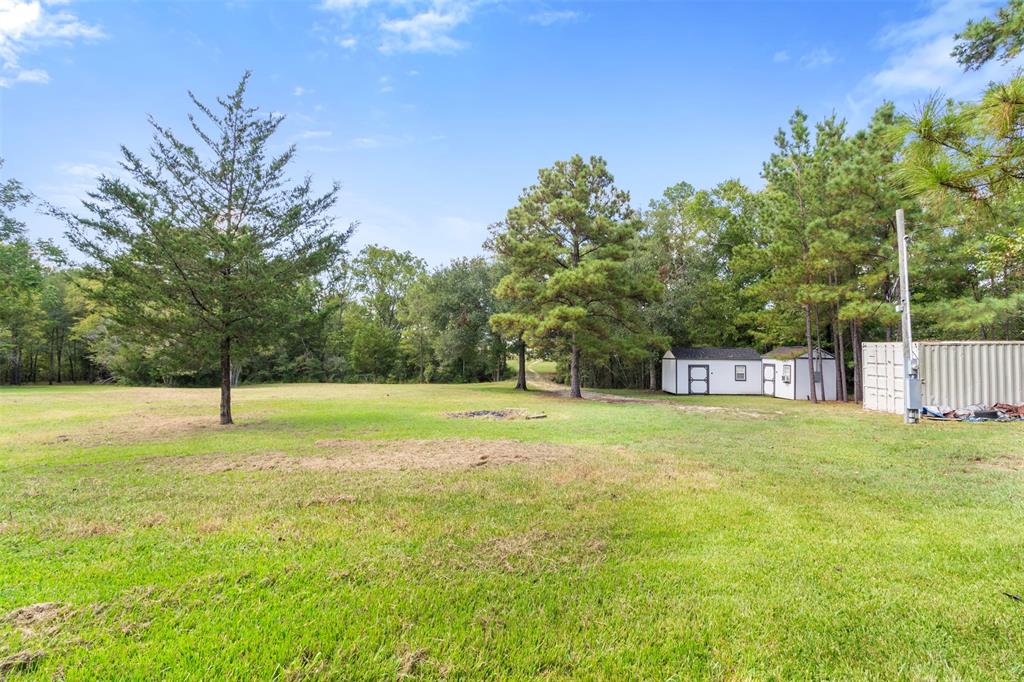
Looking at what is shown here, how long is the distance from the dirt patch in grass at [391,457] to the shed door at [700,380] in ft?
63.0

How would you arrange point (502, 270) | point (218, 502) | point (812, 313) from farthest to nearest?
point (502, 270), point (812, 313), point (218, 502)

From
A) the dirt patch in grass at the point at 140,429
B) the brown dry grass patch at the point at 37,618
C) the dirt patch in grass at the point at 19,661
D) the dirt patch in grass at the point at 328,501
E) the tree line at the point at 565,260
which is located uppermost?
the tree line at the point at 565,260

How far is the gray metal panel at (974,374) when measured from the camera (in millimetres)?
12125

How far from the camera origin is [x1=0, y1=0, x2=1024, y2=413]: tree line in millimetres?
5852

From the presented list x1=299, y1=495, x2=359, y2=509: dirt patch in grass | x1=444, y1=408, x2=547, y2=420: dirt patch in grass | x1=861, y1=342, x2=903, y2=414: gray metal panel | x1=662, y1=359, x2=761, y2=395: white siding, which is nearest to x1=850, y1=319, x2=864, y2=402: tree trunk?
x1=861, y1=342, x2=903, y2=414: gray metal panel

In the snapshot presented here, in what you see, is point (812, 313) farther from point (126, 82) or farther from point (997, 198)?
point (126, 82)

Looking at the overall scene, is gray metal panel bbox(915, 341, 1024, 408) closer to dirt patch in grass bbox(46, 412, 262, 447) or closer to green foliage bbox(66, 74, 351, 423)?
green foliage bbox(66, 74, 351, 423)

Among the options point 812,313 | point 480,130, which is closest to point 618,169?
point 480,130

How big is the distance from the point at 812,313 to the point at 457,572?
925 inches

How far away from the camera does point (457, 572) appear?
3064mm

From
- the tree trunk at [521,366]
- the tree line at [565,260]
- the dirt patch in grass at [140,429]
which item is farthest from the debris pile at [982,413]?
the tree trunk at [521,366]

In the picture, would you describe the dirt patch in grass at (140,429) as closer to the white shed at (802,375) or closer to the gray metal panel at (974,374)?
the gray metal panel at (974,374)

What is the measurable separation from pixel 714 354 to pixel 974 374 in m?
12.9

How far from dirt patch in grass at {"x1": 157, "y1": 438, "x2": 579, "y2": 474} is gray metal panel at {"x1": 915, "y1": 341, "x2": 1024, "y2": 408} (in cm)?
1187
